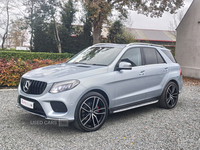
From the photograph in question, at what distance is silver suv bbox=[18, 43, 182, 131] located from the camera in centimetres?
372

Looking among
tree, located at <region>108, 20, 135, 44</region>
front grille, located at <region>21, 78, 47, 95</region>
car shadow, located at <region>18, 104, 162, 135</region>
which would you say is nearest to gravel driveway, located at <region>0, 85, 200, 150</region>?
car shadow, located at <region>18, 104, 162, 135</region>

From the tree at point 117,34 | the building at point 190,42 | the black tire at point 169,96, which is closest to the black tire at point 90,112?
the black tire at point 169,96

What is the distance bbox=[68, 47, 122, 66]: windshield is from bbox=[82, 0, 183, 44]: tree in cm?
1155

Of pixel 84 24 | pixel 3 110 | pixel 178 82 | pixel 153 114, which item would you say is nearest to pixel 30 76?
pixel 3 110

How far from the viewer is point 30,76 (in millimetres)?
4176

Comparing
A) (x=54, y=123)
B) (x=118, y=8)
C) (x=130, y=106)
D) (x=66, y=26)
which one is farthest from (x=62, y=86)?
(x=66, y=26)

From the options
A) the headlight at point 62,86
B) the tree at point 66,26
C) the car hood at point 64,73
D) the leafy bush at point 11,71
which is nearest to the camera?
the headlight at point 62,86

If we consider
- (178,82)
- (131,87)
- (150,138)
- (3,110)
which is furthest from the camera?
(178,82)

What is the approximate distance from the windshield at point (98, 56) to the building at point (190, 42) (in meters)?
10.6

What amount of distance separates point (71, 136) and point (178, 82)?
3.71 meters

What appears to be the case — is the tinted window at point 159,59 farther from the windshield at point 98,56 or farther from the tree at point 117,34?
the tree at point 117,34

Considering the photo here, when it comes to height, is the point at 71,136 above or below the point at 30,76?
below

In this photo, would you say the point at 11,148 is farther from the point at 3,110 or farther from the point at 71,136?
the point at 3,110

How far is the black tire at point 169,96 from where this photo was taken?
5709 millimetres
